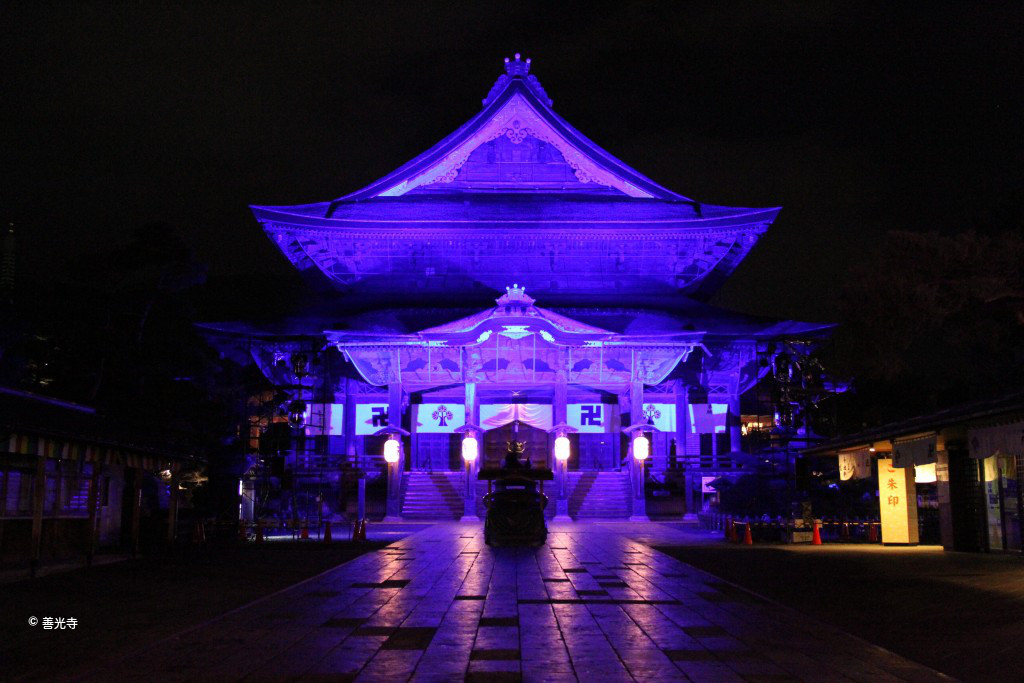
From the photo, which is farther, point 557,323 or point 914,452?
point 557,323

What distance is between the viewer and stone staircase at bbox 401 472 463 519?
Result: 136ft

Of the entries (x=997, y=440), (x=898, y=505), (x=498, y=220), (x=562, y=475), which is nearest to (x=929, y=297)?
(x=997, y=440)

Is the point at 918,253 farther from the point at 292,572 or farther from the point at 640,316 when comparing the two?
the point at 640,316

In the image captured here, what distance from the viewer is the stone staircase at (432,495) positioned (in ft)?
136

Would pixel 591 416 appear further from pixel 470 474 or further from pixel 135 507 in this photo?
pixel 135 507

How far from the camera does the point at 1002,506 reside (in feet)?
75.8

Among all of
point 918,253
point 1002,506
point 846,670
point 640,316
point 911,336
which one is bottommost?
point 846,670

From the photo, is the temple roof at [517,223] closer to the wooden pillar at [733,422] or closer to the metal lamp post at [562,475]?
the wooden pillar at [733,422]

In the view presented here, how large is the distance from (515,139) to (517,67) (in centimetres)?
A: 352

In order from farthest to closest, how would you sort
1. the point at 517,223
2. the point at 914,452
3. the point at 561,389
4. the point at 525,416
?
1. the point at 517,223
2. the point at 525,416
3. the point at 561,389
4. the point at 914,452

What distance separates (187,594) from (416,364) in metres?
29.8

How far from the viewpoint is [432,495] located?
4225cm

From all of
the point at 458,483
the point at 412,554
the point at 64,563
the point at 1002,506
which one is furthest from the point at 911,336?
the point at 458,483

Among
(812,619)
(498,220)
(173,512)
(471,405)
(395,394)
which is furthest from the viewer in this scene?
(498,220)
